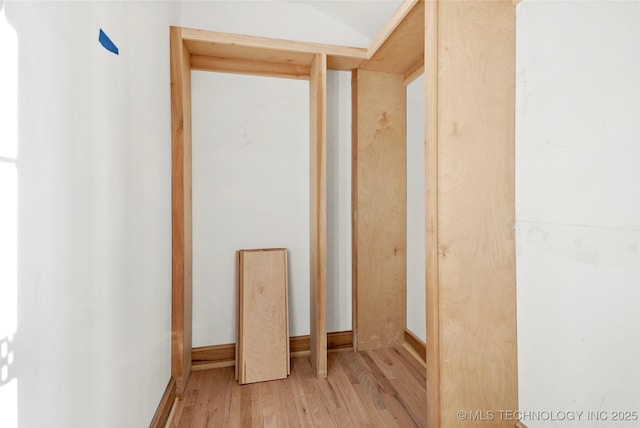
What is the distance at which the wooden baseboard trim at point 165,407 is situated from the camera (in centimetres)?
140

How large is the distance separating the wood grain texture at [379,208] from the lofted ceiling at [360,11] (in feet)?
1.01

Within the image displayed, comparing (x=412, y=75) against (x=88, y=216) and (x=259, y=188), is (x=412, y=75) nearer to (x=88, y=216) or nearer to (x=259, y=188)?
(x=259, y=188)

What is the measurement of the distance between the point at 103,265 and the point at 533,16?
1.86 m

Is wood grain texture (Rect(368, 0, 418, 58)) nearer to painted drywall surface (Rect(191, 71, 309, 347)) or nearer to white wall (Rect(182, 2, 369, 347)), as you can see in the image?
white wall (Rect(182, 2, 369, 347))

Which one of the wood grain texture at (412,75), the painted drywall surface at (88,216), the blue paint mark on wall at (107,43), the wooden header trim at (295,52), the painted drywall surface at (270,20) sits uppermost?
the painted drywall surface at (270,20)

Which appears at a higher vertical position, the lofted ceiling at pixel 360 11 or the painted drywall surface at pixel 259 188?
the lofted ceiling at pixel 360 11

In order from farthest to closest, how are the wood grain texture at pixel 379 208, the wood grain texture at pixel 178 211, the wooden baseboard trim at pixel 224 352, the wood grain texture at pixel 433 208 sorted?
the wood grain texture at pixel 379 208
the wooden baseboard trim at pixel 224 352
the wood grain texture at pixel 178 211
the wood grain texture at pixel 433 208

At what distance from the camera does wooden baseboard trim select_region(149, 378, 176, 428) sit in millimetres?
1404

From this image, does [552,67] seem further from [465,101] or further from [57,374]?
[57,374]

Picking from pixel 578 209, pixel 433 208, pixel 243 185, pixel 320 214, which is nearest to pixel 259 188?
pixel 243 185

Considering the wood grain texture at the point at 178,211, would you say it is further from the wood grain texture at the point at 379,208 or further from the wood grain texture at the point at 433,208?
the wood grain texture at the point at 433,208

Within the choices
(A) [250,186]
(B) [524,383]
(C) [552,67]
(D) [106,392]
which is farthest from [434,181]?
(D) [106,392]

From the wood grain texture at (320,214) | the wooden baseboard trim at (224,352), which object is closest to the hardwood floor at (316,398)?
the wooden baseboard trim at (224,352)

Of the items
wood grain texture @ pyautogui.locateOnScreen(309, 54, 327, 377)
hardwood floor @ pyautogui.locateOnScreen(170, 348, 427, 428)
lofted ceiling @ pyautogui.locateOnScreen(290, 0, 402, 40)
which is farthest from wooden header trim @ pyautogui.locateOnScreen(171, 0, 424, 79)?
hardwood floor @ pyautogui.locateOnScreen(170, 348, 427, 428)
